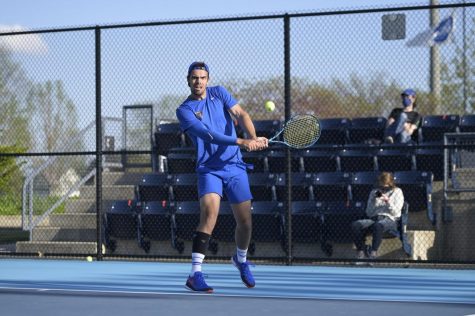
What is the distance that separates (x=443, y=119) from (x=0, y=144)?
512 inches

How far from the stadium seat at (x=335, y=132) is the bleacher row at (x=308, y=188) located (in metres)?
0.02

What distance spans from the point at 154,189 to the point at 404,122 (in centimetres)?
434

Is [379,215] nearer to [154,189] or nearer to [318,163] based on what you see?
[318,163]

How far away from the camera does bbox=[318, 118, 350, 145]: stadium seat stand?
17453 millimetres

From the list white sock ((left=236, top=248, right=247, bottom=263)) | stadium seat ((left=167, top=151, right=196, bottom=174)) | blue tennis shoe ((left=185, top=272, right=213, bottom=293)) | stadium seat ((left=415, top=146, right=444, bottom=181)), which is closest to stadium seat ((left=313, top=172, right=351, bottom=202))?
stadium seat ((left=415, top=146, right=444, bottom=181))

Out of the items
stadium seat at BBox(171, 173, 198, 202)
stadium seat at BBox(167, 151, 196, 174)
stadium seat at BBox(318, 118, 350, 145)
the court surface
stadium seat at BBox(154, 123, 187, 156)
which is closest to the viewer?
the court surface

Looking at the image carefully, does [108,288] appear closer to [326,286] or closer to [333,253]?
[326,286]

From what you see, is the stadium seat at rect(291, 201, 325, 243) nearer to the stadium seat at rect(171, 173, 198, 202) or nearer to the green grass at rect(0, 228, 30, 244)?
the stadium seat at rect(171, 173, 198, 202)

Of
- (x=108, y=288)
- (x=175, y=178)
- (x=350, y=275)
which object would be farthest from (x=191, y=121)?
(x=175, y=178)

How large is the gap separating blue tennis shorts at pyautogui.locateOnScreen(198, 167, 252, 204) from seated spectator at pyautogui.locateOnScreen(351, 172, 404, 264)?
4.99 m

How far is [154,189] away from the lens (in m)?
17.7

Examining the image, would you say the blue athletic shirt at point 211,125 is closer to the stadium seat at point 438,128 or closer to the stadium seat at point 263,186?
the stadium seat at point 263,186

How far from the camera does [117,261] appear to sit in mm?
15547

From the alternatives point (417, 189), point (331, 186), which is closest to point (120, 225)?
point (331, 186)
